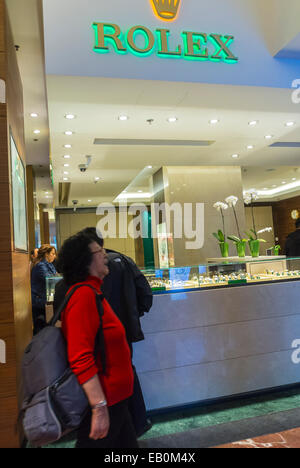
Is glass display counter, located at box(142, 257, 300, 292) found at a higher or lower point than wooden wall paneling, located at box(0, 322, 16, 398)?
higher

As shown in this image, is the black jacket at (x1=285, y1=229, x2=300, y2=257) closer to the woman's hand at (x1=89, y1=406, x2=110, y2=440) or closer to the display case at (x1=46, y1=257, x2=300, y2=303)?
the display case at (x1=46, y1=257, x2=300, y2=303)

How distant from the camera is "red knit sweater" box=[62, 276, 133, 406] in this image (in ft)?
4.69

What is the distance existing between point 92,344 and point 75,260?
0.38 m

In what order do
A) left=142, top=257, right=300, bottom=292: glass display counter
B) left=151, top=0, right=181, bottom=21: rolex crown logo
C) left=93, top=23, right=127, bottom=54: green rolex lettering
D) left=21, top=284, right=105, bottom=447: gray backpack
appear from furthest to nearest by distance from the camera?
1. left=151, top=0, right=181, bottom=21: rolex crown logo
2. left=93, top=23, right=127, bottom=54: green rolex lettering
3. left=142, top=257, right=300, bottom=292: glass display counter
4. left=21, top=284, right=105, bottom=447: gray backpack

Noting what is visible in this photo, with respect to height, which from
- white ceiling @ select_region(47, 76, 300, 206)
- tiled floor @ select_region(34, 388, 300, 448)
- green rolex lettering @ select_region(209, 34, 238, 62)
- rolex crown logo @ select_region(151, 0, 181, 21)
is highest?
rolex crown logo @ select_region(151, 0, 181, 21)

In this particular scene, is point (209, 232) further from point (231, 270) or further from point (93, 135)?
point (231, 270)

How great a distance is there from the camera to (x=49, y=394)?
1389 mm

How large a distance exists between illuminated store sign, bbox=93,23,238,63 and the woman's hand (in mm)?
3467

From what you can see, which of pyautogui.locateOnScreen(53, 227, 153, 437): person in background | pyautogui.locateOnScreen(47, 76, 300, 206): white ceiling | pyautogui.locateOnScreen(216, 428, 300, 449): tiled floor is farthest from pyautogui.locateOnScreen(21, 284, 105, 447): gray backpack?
pyautogui.locateOnScreen(47, 76, 300, 206): white ceiling

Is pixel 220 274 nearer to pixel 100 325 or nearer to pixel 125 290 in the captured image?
pixel 125 290

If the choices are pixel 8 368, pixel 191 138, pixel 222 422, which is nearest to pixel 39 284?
pixel 8 368

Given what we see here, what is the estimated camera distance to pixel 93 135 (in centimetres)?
566

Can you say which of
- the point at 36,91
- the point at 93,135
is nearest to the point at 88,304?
the point at 36,91
